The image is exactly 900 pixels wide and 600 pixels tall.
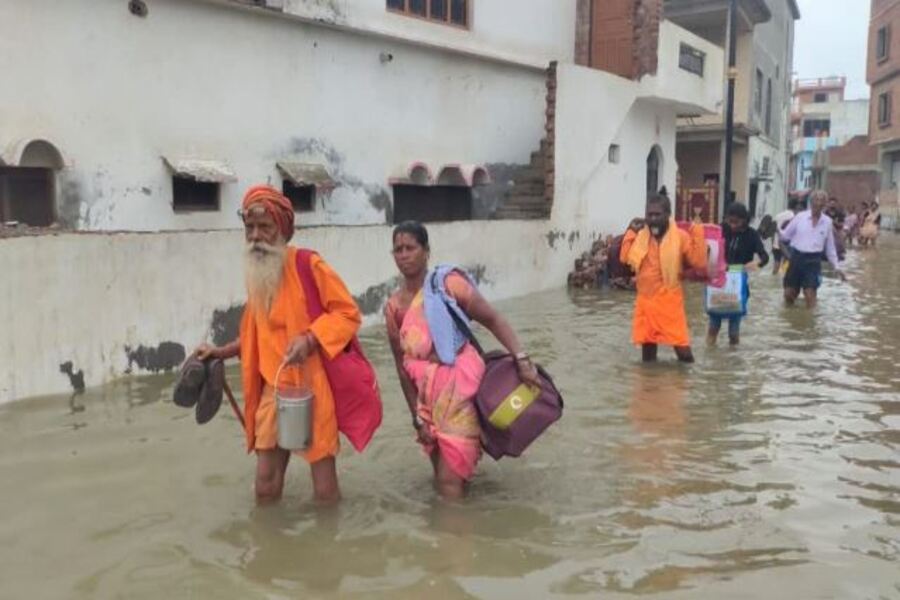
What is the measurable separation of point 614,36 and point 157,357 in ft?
42.0

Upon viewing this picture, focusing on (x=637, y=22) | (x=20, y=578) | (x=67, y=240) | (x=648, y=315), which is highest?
(x=637, y=22)

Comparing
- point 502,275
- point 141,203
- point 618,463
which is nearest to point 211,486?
point 618,463

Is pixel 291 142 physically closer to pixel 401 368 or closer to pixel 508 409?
pixel 401 368

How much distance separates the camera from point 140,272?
7.21 meters

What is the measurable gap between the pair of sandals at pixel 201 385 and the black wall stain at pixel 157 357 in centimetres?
316

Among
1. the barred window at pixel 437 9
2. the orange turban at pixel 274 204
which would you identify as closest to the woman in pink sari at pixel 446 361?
the orange turban at pixel 274 204

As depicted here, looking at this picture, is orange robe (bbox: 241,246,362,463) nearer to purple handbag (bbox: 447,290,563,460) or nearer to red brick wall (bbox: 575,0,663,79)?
purple handbag (bbox: 447,290,563,460)

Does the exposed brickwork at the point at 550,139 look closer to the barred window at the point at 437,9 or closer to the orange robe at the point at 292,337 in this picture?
the barred window at the point at 437,9

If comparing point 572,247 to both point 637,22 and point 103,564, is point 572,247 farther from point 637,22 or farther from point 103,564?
point 103,564

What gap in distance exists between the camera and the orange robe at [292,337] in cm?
409

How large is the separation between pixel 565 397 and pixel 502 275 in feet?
19.3

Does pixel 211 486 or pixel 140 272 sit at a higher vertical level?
pixel 140 272

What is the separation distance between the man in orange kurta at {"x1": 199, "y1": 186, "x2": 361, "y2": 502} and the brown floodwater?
0.56 metres

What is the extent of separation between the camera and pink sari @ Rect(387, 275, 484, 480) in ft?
14.3
